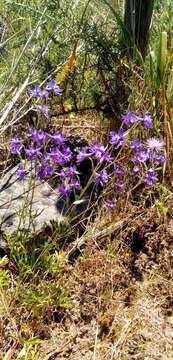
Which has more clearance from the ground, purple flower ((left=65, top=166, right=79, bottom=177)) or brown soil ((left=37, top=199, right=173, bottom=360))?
purple flower ((left=65, top=166, right=79, bottom=177))

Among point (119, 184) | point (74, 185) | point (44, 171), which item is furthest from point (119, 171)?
point (44, 171)

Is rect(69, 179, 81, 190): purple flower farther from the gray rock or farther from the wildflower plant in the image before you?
the gray rock

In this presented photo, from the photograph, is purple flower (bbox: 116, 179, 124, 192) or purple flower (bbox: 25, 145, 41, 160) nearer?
purple flower (bbox: 25, 145, 41, 160)

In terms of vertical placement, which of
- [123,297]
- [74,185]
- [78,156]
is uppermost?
[78,156]

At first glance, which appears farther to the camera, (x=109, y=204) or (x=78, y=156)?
(x=109, y=204)

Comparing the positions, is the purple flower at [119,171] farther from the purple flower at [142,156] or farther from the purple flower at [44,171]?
the purple flower at [44,171]

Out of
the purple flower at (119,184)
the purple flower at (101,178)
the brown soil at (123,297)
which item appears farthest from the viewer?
the purple flower at (119,184)

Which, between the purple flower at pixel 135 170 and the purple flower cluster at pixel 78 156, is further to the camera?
the purple flower at pixel 135 170

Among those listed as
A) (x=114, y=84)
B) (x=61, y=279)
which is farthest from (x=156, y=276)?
(x=114, y=84)

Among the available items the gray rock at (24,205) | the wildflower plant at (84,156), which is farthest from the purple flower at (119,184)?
the gray rock at (24,205)

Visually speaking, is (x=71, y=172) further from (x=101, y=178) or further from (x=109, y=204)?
(x=109, y=204)

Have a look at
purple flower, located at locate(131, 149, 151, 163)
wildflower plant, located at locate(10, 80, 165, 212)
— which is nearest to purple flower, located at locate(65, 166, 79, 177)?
wildflower plant, located at locate(10, 80, 165, 212)
